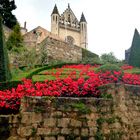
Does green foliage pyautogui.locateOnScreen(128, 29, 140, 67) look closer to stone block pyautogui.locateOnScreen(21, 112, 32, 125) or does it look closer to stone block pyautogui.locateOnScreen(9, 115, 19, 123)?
stone block pyautogui.locateOnScreen(21, 112, 32, 125)

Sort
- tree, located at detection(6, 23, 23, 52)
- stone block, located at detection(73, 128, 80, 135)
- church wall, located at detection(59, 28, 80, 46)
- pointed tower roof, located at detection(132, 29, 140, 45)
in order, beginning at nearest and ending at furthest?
stone block, located at detection(73, 128, 80, 135)
pointed tower roof, located at detection(132, 29, 140, 45)
tree, located at detection(6, 23, 23, 52)
church wall, located at detection(59, 28, 80, 46)

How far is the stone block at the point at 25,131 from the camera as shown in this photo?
8.42 meters

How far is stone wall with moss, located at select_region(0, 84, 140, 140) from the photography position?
334 inches

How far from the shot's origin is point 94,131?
8.84 meters

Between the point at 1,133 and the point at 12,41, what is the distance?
22617 mm

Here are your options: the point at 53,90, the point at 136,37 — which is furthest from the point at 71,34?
the point at 53,90

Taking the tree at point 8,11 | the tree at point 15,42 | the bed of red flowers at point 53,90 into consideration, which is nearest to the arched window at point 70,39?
the tree at point 8,11

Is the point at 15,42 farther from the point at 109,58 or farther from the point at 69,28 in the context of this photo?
the point at 69,28

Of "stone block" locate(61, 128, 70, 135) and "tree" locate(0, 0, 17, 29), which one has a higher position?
"tree" locate(0, 0, 17, 29)

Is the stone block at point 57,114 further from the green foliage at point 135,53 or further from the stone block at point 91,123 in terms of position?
the green foliage at point 135,53

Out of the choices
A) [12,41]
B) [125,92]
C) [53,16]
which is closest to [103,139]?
[125,92]

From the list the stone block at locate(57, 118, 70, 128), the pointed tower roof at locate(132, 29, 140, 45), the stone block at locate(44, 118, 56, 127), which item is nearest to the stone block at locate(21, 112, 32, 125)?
the stone block at locate(44, 118, 56, 127)

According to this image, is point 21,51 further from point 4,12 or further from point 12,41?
point 4,12

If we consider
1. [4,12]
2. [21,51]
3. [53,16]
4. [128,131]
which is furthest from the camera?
[53,16]
